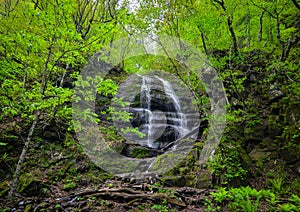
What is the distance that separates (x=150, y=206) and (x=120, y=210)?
72 centimetres

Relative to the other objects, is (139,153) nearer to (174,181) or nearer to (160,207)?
A: (174,181)

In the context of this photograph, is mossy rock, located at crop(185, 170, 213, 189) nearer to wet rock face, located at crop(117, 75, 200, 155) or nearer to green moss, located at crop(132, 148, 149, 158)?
green moss, located at crop(132, 148, 149, 158)

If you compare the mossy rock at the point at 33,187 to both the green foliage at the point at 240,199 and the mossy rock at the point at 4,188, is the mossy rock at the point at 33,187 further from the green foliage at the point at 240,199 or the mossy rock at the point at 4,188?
the green foliage at the point at 240,199

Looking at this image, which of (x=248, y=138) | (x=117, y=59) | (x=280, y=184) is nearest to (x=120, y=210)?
(x=280, y=184)

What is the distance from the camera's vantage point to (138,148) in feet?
27.5

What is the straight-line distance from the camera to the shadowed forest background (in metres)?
4.29

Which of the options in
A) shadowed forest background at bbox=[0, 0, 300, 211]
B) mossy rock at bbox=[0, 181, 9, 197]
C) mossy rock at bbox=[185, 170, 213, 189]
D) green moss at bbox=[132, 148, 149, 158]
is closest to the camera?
shadowed forest background at bbox=[0, 0, 300, 211]

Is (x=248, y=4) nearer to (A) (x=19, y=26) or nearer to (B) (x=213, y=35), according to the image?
(B) (x=213, y=35)

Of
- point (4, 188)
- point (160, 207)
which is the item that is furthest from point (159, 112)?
point (4, 188)

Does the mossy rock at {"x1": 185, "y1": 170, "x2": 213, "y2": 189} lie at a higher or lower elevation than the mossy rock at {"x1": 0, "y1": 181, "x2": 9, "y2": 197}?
higher

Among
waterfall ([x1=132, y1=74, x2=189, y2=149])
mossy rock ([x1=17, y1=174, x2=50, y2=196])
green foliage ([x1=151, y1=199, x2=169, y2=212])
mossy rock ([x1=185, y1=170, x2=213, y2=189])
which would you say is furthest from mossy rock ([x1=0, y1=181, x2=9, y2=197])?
waterfall ([x1=132, y1=74, x2=189, y2=149])

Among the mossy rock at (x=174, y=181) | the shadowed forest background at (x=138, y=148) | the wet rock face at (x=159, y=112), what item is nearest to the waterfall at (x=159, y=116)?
the wet rock face at (x=159, y=112)

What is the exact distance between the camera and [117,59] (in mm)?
16562

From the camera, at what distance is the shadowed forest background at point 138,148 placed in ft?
14.1
